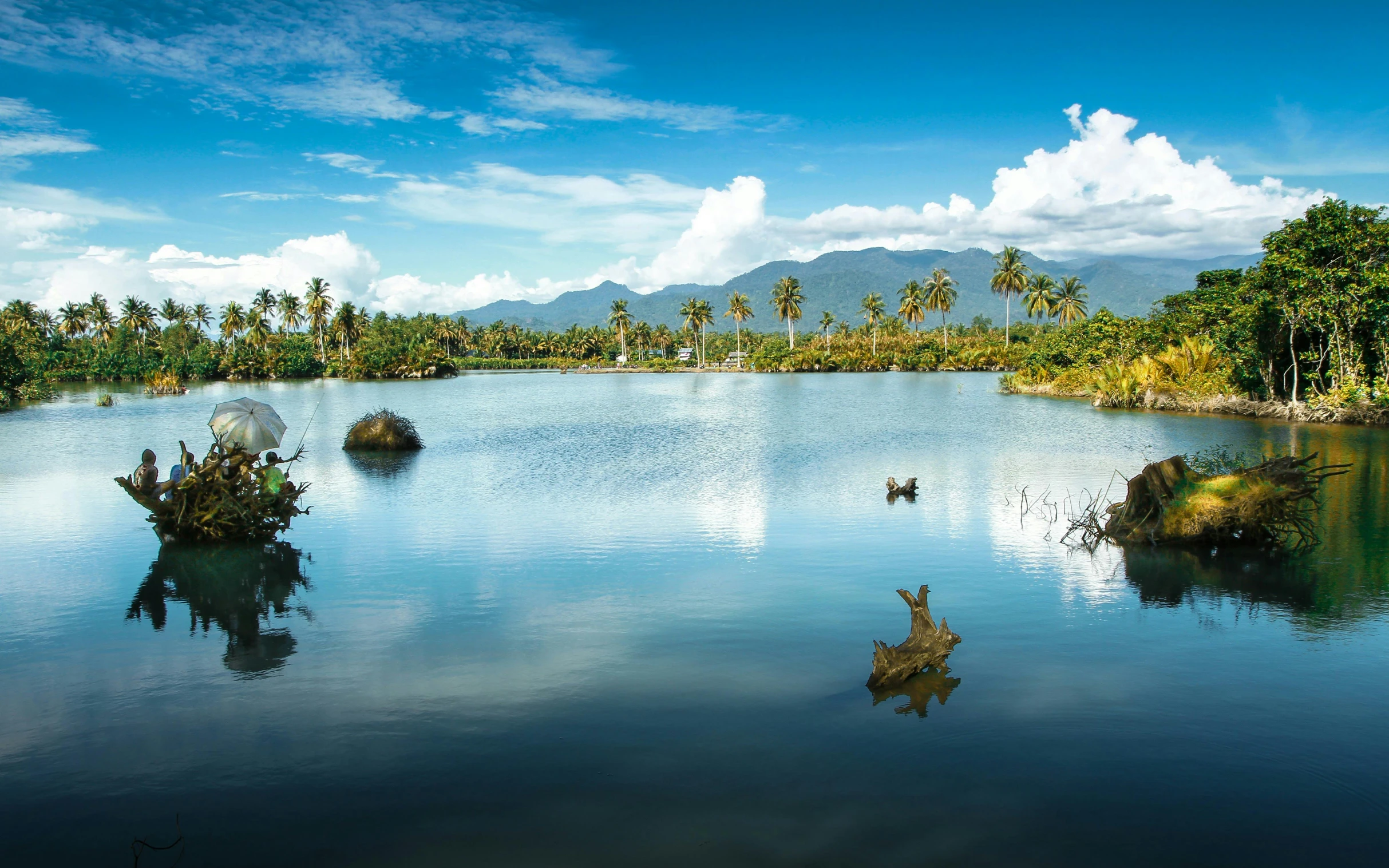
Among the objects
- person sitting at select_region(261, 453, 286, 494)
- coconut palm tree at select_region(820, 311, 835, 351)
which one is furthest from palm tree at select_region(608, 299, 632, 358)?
person sitting at select_region(261, 453, 286, 494)

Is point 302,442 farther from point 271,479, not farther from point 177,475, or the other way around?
point 271,479

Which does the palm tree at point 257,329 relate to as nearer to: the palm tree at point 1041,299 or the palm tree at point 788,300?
the palm tree at point 788,300

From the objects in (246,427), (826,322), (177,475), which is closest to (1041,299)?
(826,322)

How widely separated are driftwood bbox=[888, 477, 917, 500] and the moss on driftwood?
1181 centimetres

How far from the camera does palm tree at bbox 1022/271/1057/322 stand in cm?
11175

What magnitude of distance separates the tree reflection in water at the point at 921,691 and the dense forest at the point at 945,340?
3031 centimetres

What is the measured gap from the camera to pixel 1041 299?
368 feet

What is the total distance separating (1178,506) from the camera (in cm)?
1342

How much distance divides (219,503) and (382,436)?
1450cm

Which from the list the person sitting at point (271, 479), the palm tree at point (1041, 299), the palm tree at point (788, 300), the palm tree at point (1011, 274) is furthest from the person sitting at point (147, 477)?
the palm tree at point (788, 300)

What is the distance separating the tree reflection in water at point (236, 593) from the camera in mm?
9586

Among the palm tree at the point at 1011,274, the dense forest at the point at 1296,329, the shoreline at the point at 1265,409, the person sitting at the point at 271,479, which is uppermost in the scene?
the palm tree at the point at 1011,274

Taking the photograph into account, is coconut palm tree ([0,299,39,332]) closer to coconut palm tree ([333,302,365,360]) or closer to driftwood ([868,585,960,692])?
coconut palm tree ([333,302,365,360])

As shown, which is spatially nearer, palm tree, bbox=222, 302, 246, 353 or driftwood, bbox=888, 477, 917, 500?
driftwood, bbox=888, 477, 917, 500
